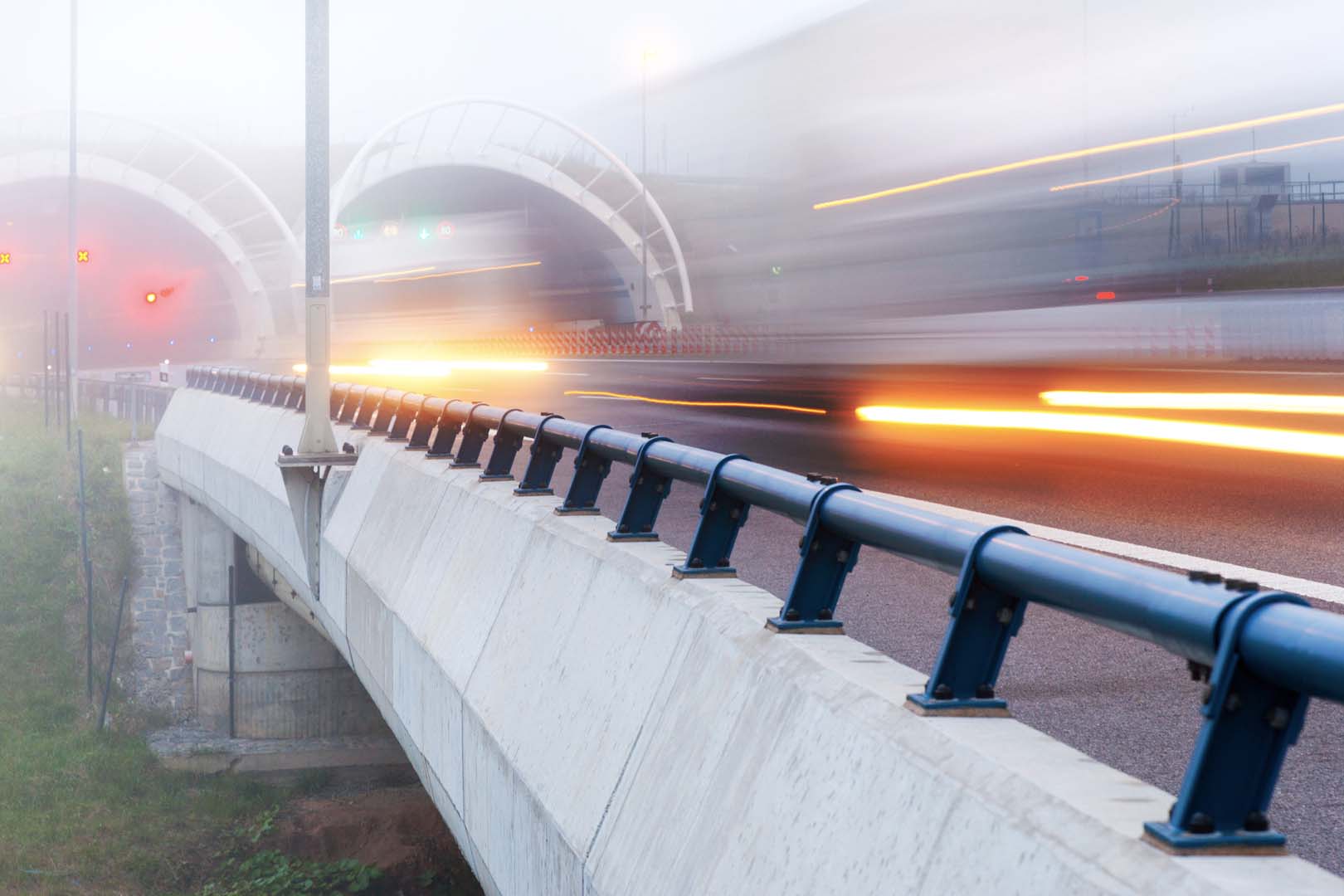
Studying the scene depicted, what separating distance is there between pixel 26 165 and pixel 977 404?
5781 centimetres

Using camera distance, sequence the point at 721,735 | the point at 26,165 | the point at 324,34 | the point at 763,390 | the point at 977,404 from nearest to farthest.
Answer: the point at 721,735
the point at 324,34
the point at 977,404
the point at 763,390
the point at 26,165

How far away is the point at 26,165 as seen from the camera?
6234cm

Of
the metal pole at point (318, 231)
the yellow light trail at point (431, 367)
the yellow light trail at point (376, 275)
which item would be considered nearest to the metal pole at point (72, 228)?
the yellow light trail at point (431, 367)

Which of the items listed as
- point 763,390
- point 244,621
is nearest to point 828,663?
point 763,390

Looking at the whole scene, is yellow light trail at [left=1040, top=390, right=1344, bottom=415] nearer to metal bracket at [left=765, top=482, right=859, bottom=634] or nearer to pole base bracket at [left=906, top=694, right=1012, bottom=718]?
metal bracket at [left=765, top=482, right=859, bottom=634]

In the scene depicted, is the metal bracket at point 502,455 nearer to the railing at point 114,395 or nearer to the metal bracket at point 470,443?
the metal bracket at point 470,443

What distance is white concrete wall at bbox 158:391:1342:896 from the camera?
272 cm

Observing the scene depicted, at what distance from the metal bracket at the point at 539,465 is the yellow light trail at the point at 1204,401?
683 centimetres

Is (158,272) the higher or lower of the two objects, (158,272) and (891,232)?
the lower

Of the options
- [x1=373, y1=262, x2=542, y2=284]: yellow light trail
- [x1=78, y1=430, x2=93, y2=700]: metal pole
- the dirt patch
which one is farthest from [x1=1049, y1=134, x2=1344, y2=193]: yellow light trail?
[x1=373, y1=262, x2=542, y2=284]: yellow light trail

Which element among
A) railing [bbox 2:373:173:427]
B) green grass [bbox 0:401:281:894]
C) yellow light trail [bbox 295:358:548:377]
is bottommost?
green grass [bbox 0:401:281:894]

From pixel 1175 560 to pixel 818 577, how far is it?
397 centimetres

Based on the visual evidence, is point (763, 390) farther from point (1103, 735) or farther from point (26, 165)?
point (26, 165)

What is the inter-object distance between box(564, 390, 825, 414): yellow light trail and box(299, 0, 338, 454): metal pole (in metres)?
8.00
